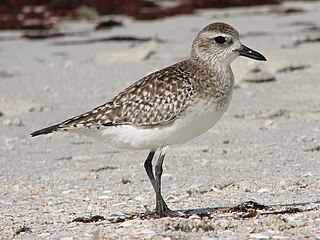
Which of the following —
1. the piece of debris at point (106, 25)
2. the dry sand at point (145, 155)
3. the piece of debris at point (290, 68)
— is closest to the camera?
the dry sand at point (145, 155)

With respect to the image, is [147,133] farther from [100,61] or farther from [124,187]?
[100,61]

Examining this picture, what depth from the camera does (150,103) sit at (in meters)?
6.12

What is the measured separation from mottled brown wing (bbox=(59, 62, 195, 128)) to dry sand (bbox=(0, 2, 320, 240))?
666mm

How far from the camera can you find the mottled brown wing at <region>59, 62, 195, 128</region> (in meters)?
5.99

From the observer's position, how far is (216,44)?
6363mm

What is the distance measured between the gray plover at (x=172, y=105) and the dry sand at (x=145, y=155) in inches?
22.2

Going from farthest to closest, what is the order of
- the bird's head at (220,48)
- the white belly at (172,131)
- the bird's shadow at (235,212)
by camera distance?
the bird's head at (220,48) → the white belly at (172,131) → the bird's shadow at (235,212)

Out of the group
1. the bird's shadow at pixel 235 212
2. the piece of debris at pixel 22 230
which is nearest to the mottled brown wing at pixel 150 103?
the bird's shadow at pixel 235 212

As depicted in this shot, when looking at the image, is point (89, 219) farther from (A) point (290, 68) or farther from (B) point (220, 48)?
(A) point (290, 68)

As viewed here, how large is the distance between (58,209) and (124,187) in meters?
0.87

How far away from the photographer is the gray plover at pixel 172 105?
5.94 m

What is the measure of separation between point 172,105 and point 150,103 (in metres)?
0.21

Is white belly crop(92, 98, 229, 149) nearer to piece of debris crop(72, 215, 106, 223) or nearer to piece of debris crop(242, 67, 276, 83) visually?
piece of debris crop(72, 215, 106, 223)

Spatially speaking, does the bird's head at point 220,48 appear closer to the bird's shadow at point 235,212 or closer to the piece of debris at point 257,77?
the bird's shadow at point 235,212
